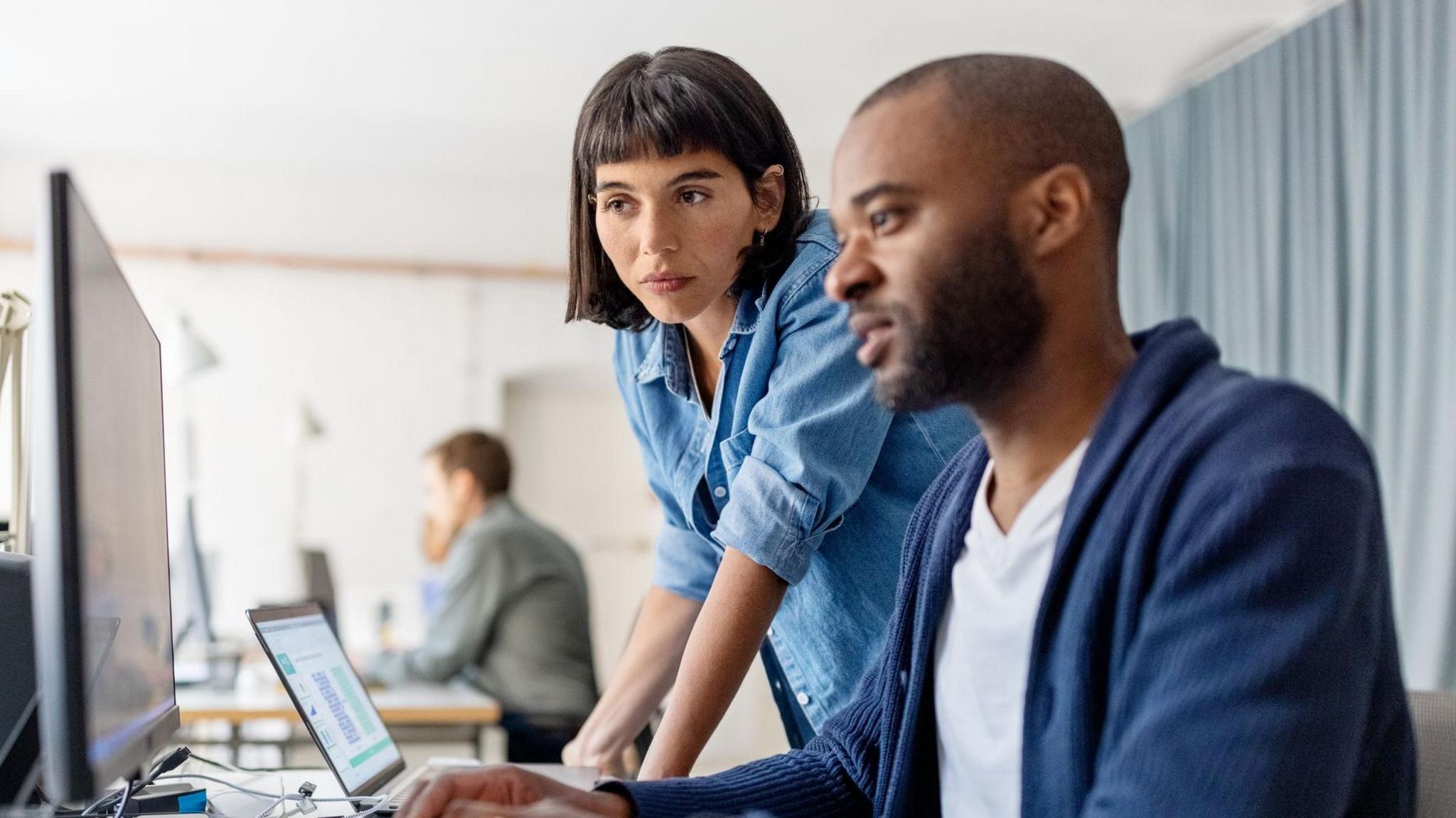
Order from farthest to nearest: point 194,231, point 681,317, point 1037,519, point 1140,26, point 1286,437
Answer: point 194,231, point 1140,26, point 681,317, point 1037,519, point 1286,437

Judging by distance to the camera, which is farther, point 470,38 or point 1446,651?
point 470,38

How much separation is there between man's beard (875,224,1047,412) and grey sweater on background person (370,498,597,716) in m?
3.29

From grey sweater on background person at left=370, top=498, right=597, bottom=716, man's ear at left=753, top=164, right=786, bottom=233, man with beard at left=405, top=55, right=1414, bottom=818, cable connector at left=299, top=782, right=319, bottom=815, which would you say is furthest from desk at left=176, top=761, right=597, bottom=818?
grey sweater on background person at left=370, top=498, right=597, bottom=716

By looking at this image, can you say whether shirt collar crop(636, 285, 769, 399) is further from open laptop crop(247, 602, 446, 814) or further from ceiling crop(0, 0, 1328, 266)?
ceiling crop(0, 0, 1328, 266)

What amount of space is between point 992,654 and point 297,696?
1.03m

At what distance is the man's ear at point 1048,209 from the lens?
0.96 metres

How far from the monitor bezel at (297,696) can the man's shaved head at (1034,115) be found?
1088mm

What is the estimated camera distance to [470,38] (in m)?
5.31

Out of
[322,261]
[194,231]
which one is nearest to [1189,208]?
[322,261]

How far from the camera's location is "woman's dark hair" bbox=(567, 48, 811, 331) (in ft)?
4.58

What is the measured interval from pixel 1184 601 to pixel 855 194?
0.38m

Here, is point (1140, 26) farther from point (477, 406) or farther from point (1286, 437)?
point (1286, 437)

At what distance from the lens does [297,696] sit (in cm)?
170

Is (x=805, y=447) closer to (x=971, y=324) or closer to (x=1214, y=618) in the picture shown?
(x=971, y=324)
